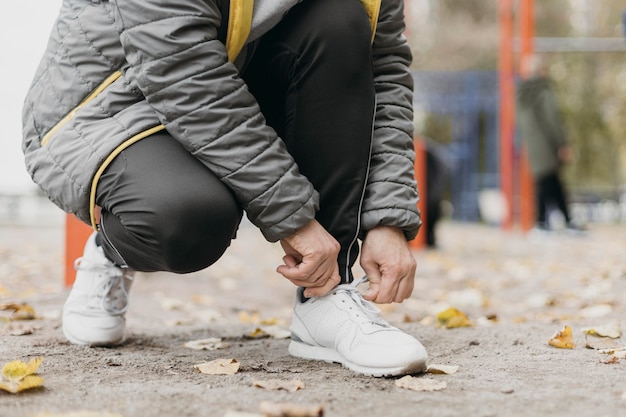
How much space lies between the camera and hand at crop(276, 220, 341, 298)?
51.9 inches

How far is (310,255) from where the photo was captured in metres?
1.32

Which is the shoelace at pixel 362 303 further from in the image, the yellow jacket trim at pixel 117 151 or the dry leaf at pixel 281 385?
the yellow jacket trim at pixel 117 151

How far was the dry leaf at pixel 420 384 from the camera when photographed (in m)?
1.23

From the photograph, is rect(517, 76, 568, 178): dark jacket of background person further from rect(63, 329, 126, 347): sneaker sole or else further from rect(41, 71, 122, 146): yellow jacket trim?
rect(41, 71, 122, 146): yellow jacket trim

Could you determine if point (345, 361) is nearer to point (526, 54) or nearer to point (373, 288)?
point (373, 288)

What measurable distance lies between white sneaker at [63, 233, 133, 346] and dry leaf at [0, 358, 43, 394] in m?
0.36

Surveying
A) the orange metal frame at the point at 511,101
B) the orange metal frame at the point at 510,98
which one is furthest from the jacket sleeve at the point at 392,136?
the orange metal frame at the point at 510,98

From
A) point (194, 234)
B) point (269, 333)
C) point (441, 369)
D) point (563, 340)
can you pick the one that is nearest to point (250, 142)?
point (194, 234)

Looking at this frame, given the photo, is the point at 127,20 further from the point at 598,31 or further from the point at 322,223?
the point at 598,31

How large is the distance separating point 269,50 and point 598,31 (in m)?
14.7

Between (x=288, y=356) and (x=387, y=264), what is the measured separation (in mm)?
323

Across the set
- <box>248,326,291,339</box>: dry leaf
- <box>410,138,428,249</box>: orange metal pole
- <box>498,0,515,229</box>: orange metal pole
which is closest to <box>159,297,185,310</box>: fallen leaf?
<box>248,326,291,339</box>: dry leaf

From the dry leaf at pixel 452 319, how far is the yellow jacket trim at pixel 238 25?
39.5 inches

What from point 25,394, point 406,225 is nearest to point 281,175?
point 406,225
